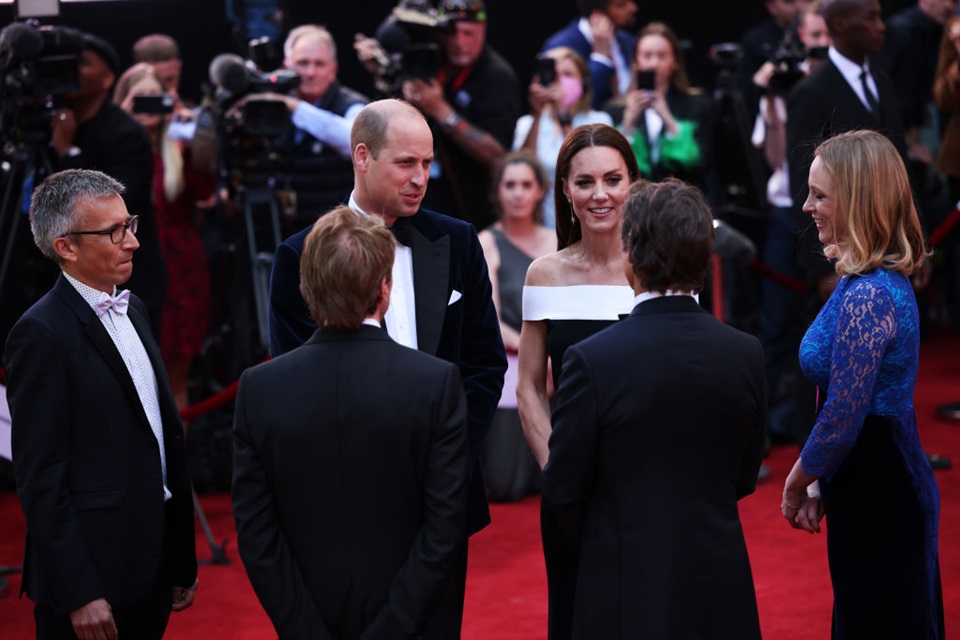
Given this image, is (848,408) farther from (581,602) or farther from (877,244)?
(581,602)

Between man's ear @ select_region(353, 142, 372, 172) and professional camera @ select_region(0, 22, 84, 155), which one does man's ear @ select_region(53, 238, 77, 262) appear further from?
professional camera @ select_region(0, 22, 84, 155)

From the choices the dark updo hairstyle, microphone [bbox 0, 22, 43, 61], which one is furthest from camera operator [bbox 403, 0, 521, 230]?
the dark updo hairstyle

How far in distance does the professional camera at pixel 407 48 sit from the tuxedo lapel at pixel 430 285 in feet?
10.6

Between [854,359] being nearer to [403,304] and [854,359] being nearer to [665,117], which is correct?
[403,304]

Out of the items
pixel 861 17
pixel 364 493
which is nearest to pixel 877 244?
pixel 364 493

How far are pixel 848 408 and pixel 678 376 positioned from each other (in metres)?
0.57

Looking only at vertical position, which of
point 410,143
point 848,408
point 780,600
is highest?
point 410,143

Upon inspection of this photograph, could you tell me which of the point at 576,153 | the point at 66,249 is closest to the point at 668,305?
the point at 576,153

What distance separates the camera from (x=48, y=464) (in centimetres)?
272

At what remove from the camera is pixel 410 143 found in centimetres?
309

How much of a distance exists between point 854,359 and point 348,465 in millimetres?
1114

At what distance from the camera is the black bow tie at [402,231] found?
311cm

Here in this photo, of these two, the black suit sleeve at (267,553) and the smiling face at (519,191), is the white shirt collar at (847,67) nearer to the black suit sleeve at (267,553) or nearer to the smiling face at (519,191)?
the smiling face at (519,191)

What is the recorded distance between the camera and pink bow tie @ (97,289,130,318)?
2893mm
